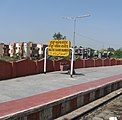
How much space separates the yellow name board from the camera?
32.0 m

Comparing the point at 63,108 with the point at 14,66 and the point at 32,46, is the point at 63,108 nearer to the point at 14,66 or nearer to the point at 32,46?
the point at 14,66

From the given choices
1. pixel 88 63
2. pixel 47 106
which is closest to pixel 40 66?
pixel 88 63

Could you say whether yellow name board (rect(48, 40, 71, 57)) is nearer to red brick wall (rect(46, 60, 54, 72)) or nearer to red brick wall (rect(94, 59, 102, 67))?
red brick wall (rect(46, 60, 54, 72))

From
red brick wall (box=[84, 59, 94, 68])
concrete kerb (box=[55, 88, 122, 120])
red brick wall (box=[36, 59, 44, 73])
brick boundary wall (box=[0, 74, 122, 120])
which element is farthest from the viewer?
red brick wall (box=[84, 59, 94, 68])

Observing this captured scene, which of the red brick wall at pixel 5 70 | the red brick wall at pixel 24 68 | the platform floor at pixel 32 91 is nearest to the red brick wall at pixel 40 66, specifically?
the red brick wall at pixel 24 68

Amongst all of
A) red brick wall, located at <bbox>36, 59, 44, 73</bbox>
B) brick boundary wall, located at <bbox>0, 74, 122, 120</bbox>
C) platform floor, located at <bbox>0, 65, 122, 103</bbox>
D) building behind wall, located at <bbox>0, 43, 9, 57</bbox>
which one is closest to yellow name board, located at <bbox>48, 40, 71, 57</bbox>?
red brick wall, located at <bbox>36, 59, 44, 73</bbox>

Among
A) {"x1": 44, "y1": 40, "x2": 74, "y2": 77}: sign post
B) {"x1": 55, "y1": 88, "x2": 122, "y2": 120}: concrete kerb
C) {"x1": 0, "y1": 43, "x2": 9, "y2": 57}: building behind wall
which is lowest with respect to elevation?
{"x1": 55, "y1": 88, "x2": 122, "y2": 120}: concrete kerb

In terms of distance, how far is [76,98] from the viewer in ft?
46.0

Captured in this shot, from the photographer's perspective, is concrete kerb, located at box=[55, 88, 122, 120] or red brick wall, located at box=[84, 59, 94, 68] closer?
concrete kerb, located at box=[55, 88, 122, 120]

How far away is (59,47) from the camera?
32250 mm

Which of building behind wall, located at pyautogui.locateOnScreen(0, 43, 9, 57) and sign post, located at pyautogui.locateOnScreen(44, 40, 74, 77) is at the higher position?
building behind wall, located at pyautogui.locateOnScreen(0, 43, 9, 57)

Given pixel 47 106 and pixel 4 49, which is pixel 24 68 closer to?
pixel 47 106

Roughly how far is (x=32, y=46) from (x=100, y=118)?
123959mm

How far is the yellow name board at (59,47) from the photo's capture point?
105 feet
